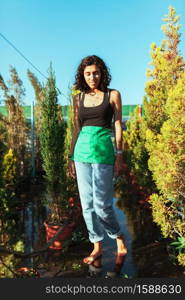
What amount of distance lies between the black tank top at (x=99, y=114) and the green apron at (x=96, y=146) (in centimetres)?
6

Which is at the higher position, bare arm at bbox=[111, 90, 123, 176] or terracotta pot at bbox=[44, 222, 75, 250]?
bare arm at bbox=[111, 90, 123, 176]

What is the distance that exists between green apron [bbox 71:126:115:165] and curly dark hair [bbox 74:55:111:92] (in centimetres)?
53

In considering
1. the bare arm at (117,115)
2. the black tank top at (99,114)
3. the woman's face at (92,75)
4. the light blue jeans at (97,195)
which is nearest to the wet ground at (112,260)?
the light blue jeans at (97,195)

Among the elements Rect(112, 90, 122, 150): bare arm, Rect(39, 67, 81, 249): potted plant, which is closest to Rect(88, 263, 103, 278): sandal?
Rect(39, 67, 81, 249): potted plant

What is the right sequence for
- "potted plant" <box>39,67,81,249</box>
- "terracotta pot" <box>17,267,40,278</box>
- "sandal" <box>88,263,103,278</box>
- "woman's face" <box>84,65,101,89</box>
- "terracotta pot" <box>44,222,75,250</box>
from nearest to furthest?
"terracotta pot" <box>17,267,40,278</box> → "woman's face" <box>84,65,101,89</box> → "sandal" <box>88,263,103,278</box> → "terracotta pot" <box>44,222,75,250</box> → "potted plant" <box>39,67,81,249</box>

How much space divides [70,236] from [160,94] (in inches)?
126

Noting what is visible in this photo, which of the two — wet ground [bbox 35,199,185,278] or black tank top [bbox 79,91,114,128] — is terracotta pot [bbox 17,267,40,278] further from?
black tank top [bbox 79,91,114,128]

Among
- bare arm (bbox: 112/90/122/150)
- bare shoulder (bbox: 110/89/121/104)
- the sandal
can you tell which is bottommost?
the sandal

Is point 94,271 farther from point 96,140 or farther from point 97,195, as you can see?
point 96,140

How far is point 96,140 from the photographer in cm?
294

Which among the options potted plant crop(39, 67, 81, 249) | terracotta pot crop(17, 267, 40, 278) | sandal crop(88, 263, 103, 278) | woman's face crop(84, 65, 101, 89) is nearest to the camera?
terracotta pot crop(17, 267, 40, 278)

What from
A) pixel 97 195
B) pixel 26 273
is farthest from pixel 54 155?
pixel 26 273

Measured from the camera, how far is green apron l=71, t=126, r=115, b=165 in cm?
294

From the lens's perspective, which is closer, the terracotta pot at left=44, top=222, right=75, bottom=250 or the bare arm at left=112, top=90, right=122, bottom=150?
the bare arm at left=112, top=90, right=122, bottom=150
